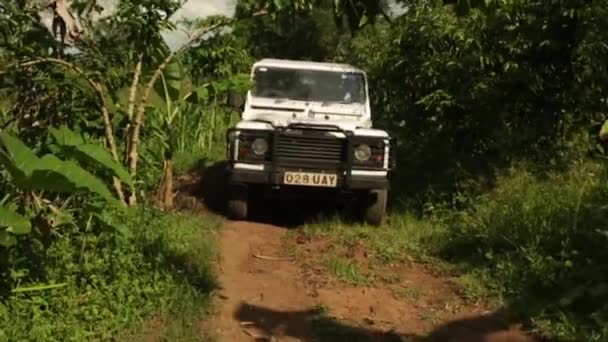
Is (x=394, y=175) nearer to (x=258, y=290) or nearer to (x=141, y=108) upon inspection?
(x=141, y=108)

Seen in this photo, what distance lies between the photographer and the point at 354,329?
18.7 feet

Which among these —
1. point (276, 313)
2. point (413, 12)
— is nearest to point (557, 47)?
point (413, 12)

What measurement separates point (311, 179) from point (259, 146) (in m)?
0.61

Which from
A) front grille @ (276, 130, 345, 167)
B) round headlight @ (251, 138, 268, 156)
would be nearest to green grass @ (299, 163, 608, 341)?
front grille @ (276, 130, 345, 167)

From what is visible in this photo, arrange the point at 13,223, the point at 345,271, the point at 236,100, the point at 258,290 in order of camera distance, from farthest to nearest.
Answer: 1. the point at 236,100
2. the point at 345,271
3. the point at 258,290
4. the point at 13,223

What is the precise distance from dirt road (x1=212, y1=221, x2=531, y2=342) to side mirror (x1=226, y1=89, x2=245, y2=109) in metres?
2.59

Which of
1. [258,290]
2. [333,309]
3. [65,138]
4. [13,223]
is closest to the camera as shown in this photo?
[13,223]

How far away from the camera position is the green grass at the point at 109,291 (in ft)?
16.9

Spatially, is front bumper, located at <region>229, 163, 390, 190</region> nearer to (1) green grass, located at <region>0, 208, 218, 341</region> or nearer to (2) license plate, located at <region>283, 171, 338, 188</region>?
(2) license plate, located at <region>283, 171, 338, 188</region>

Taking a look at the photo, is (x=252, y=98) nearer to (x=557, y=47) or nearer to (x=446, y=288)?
(x=557, y=47)

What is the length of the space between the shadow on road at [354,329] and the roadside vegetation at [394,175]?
0.90 ft

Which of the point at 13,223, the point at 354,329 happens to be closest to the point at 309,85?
the point at 354,329

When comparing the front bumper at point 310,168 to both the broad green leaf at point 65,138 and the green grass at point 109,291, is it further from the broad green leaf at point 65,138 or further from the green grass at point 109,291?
the broad green leaf at point 65,138

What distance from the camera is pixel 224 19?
8836mm
